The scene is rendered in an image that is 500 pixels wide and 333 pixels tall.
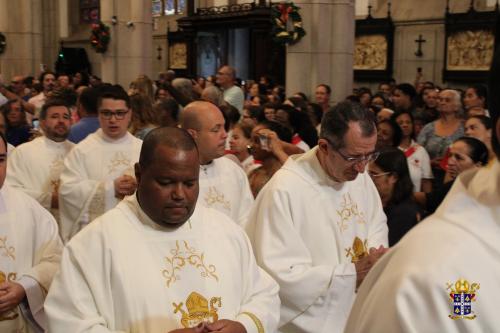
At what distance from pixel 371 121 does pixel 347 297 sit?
3.18 ft

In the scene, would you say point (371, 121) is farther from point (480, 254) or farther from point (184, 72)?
point (184, 72)

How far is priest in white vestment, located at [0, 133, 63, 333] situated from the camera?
10.9ft

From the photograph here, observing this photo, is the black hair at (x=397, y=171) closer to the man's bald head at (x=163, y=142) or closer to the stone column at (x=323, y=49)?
the man's bald head at (x=163, y=142)

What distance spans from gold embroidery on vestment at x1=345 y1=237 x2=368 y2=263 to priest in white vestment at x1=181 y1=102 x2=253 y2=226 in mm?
878

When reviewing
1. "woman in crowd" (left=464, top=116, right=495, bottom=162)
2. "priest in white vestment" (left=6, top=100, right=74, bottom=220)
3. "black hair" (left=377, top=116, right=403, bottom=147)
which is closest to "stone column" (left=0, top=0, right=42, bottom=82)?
"priest in white vestment" (left=6, top=100, right=74, bottom=220)

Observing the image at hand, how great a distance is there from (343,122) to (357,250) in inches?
32.2

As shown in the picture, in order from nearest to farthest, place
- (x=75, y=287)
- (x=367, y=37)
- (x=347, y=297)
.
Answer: (x=75, y=287) < (x=347, y=297) < (x=367, y=37)

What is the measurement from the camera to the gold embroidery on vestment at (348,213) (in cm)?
378

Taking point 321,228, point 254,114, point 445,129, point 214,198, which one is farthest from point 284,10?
point 321,228

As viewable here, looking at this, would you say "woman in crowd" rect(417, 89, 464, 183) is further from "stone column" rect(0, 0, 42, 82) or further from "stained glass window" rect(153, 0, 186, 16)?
"stained glass window" rect(153, 0, 186, 16)

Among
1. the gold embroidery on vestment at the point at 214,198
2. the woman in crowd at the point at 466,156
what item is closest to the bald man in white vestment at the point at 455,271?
the gold embroidery on vestment at the point at 214,198

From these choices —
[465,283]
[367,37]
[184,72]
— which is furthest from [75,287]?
[184,72]

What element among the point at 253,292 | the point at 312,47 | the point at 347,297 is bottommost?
the point at 347,297

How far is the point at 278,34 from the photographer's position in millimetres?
10961
